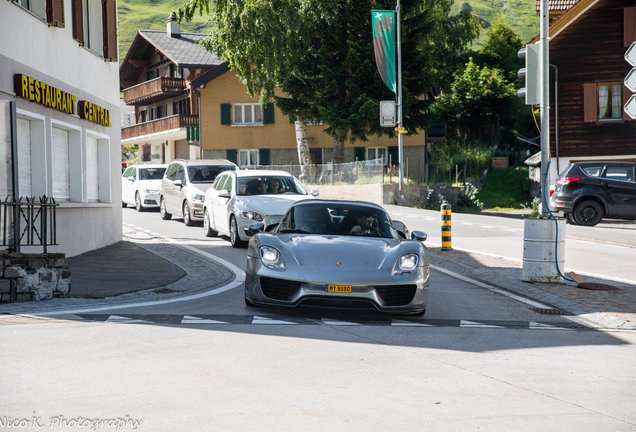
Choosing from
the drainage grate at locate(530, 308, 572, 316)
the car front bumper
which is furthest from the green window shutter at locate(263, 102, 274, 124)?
A: the car front bumper

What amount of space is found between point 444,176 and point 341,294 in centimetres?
3495

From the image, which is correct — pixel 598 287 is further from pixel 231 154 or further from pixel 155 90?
pixel 155 90

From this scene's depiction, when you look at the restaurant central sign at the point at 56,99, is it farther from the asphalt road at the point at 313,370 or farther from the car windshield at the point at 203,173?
the asphalt road at the point at 313,370

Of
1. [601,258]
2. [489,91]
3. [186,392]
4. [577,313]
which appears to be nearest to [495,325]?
[577,313]

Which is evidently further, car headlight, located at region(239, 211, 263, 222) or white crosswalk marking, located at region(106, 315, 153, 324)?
car headlight, located at region(239, 211, 263, 222)

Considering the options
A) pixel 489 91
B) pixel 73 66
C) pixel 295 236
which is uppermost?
pixel 489 91

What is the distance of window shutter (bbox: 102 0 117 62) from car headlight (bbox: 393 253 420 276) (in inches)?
423

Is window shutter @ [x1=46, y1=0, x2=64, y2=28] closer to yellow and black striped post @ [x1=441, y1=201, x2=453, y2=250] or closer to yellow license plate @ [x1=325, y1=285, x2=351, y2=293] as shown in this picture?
yellow and black striped post @ [x1=441, y1=201, x2=453, y2=250]

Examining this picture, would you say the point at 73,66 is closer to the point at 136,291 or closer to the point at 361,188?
the point at 136,291

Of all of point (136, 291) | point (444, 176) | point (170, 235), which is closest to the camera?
point (136, 291)

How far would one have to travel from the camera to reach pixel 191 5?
3494cm

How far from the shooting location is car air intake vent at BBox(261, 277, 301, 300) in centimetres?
760

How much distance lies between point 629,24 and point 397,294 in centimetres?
2624

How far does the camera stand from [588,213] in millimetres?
22125
